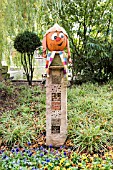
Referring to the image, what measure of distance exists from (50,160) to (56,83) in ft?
2.42

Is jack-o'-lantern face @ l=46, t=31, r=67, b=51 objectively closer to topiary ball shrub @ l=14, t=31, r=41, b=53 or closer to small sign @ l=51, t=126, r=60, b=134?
small sign @ l=51, t=126, r=60, b=134

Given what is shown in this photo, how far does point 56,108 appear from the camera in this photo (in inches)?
86.5

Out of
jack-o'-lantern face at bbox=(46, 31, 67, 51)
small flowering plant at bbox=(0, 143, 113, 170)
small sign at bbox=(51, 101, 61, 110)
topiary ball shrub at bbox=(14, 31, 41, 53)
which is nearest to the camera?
small flowering plant at bbox=(0, 143, 113, 170)

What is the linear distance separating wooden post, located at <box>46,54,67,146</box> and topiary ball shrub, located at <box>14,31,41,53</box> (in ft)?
8.63

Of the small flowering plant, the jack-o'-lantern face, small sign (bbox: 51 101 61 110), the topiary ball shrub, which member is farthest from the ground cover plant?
the topiary ball shrub

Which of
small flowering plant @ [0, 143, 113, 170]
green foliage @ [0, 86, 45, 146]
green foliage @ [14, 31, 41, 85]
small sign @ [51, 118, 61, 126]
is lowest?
small flowering plant @ [0, 143, 113, 170]

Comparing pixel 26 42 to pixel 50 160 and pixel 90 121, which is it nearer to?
pixel 90 121

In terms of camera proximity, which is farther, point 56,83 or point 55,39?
point 56,83

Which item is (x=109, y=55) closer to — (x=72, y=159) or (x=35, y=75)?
(x=35, y=75)

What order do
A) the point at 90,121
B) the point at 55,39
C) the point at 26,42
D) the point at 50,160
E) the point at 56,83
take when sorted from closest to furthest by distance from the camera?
the point at 50,160 < the point at 55,39 < the point at 56,83 < the point at 90,121 < the point at 26,42

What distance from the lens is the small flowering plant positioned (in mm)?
1818

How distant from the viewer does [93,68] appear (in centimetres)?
536

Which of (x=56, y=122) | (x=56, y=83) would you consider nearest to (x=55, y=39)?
(x=56, y=83)

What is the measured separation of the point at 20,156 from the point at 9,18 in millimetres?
2567
